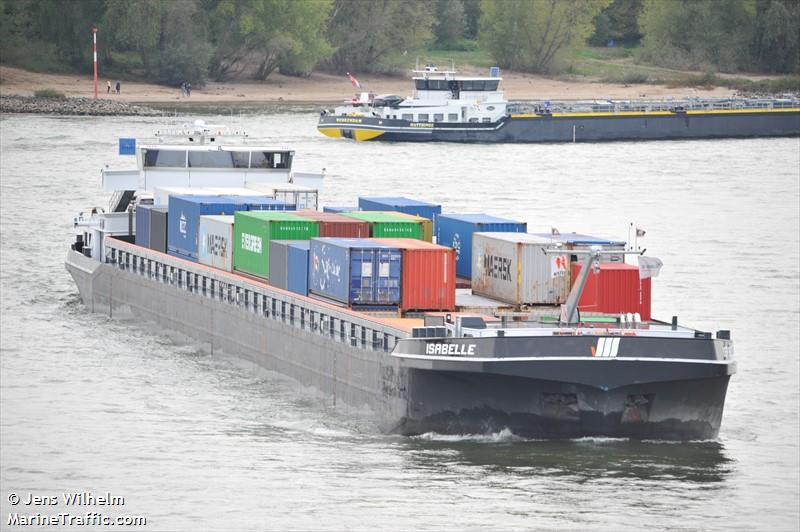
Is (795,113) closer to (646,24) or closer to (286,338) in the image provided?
(646,24)

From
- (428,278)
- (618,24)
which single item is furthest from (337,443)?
(618,24)

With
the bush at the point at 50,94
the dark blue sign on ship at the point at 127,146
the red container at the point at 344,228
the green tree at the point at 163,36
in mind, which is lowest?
the red container at the point at 344,228

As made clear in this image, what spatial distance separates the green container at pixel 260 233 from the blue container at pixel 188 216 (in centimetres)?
194

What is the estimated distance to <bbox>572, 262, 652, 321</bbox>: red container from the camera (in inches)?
1287

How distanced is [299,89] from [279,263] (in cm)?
10127

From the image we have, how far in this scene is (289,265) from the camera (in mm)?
37375

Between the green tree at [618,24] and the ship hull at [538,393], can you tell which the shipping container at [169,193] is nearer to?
the ship hull at [538,393]

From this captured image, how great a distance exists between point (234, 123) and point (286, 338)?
6932 cm

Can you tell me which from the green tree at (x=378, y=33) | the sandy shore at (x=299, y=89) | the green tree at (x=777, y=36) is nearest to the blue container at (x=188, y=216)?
the sandy shore at (x=299, y=89)

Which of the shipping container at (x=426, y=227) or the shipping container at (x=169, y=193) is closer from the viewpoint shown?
the shipping container at (x=426, y=227)

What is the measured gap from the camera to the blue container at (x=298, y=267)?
3653 centimetres

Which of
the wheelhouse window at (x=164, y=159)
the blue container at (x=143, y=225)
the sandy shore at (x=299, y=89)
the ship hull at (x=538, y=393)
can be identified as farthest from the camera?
the sandy shore at (x=299, y=89)

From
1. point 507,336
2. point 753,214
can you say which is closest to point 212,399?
point 507,336

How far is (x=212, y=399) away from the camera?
37.1 meters
